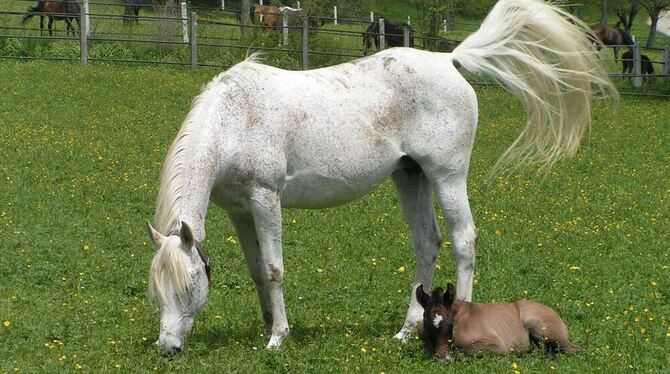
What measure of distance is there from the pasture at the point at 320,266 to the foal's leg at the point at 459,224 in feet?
2.16

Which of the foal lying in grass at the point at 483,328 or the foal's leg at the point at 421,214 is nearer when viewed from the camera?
the foal lying in grass at the point at 483,328

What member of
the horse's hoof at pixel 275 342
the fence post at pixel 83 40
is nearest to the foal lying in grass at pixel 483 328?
the horse's hoof at pixel 275 342

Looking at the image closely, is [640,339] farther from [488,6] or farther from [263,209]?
[488,6]

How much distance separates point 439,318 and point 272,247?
1.17 m

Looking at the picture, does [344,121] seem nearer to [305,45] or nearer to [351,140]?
[351,140]

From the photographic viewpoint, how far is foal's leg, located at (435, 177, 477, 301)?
723cm

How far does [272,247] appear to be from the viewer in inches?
265

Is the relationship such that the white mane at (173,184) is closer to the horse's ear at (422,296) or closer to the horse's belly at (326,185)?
the horse's belly at (326,185)

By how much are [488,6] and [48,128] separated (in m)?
25.1

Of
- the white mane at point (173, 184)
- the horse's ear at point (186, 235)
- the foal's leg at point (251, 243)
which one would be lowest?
the foal's leg at point (251, 243)

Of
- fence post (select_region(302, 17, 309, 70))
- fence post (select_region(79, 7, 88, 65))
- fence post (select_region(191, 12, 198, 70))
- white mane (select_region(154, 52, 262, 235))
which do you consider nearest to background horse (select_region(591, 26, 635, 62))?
fence post (select_region(302, 17, 309, 70))


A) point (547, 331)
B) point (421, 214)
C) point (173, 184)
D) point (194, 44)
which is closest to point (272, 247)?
point (173, 184)

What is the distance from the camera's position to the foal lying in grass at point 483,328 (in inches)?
253

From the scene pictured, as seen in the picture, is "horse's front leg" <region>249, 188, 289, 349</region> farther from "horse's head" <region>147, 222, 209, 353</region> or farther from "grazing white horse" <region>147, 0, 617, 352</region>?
"horse's head" <region>147, 222, 209, 353</region>
